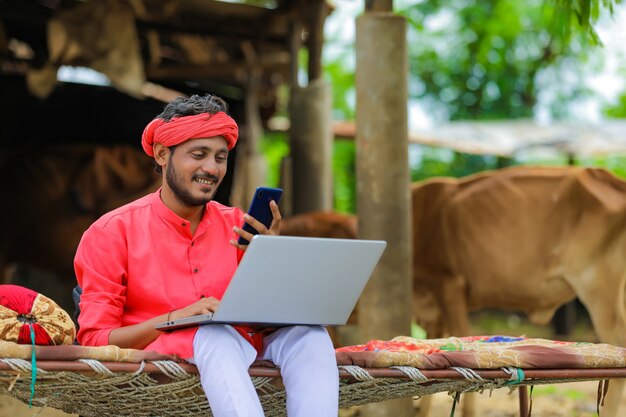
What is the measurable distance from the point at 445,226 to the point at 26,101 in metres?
5.46

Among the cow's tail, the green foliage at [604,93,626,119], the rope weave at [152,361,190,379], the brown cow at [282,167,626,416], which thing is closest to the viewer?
the rope weave at [152,361,190,379]

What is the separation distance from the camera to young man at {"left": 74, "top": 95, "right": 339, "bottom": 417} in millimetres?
3232

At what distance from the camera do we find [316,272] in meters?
3.30

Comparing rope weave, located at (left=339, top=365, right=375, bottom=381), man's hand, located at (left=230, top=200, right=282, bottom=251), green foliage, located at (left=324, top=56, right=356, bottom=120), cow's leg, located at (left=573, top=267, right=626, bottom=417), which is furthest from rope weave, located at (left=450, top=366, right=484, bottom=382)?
green foliage, located at (left=324, top=56, right=356, bottom=120)

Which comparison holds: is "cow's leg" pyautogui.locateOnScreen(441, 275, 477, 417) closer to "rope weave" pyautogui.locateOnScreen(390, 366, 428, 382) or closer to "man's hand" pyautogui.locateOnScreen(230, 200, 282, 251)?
"rope weave" pyautogui.locateOnScreen(390, 366, 428, 382)

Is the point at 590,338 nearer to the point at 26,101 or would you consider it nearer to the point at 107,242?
the point at 26,101

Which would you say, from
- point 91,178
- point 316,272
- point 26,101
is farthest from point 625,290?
point 26,101

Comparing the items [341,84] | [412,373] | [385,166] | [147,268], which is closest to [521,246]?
[385,166]

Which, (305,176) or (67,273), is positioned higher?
(305,176)

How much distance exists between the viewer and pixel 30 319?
3340 millimetres

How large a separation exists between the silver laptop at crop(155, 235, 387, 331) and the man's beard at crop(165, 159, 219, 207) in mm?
441

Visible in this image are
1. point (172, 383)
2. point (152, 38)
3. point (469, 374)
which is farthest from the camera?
point (152, 38)

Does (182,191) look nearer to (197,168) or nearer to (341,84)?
(197,168)

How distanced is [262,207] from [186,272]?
0.37 metres
